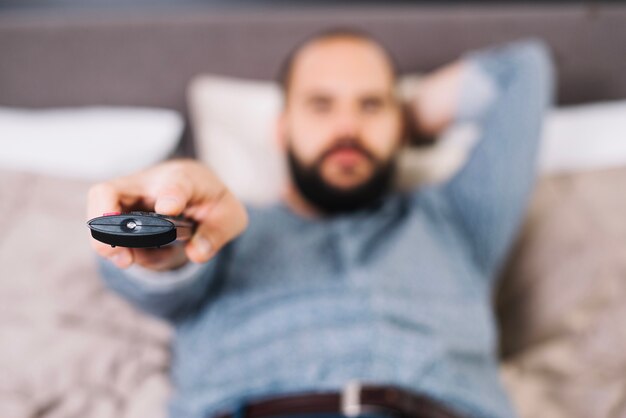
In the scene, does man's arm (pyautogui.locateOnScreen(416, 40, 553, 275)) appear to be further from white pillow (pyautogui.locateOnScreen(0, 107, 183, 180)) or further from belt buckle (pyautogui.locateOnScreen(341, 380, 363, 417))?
white pillow (pyautogui.locateOnScreen(0, 107, 183, 180))

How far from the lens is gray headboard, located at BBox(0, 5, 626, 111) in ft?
3.69

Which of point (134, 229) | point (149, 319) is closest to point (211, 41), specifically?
point (149, 319)

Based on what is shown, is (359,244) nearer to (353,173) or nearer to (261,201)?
(353,173)

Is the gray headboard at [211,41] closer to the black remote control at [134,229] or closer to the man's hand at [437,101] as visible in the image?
the man's hand at [437,101]

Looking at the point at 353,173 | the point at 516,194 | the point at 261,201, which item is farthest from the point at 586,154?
the point at 261,201

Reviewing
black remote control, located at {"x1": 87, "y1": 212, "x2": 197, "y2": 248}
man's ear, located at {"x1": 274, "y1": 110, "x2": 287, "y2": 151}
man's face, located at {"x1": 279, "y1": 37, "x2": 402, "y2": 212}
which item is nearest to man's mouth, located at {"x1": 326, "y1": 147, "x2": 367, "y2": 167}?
man's face, located at {"x1": 279, "y1": 37, "x2": 402, "y2": 212}

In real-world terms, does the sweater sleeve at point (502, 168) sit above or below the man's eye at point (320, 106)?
below

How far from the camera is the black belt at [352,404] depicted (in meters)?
0.67

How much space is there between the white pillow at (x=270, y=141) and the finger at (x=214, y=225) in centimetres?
51

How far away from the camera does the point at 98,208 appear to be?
440 millimetres

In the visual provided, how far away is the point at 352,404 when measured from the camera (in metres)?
0.67

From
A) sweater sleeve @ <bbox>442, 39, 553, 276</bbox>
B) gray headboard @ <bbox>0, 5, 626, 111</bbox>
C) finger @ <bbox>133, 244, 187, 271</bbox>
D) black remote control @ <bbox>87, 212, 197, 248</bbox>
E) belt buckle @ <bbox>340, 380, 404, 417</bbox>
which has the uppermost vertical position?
gray headboard @ <bbox>0, 5, 626, 111</bbox>

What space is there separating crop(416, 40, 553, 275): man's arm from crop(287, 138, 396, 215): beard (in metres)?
0.11

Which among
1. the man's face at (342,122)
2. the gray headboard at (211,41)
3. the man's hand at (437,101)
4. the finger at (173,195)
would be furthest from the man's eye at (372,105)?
the finger at (173,195)
